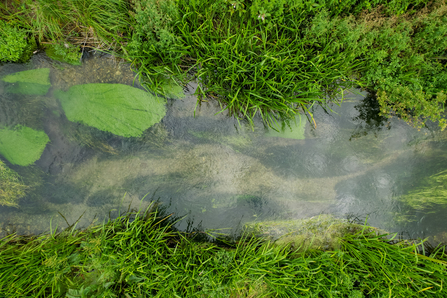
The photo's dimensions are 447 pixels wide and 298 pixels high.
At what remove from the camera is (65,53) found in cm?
201

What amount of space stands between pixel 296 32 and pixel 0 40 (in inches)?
112

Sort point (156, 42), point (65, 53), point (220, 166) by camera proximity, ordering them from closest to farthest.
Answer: point (156, 42) < point (65, 53) < point (220, 166)

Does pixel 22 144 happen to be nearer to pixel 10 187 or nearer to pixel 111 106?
pixel 10 187

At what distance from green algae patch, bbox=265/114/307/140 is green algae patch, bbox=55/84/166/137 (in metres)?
1.23

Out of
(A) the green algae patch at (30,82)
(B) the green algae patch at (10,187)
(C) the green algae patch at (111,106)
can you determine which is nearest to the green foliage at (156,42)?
(C) the green algae patch at (111,106)

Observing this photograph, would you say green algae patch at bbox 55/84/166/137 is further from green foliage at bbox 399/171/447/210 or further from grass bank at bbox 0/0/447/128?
green foliage at bbox 399/171/447/210

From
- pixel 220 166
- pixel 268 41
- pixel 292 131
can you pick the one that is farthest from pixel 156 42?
pixel 292 131

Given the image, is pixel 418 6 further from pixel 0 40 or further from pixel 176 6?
pixel 0 40

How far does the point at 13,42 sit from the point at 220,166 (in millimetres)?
2351

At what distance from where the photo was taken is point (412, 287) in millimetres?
1902

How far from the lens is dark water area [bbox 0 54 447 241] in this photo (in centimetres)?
210

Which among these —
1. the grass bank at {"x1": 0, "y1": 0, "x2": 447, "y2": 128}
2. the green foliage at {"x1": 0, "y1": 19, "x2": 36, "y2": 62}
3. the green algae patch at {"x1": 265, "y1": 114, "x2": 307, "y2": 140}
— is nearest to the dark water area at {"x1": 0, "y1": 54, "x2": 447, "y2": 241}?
the green algae patch at {"x1": 265, "y1": 114, "x2": 307, "y2": 140}

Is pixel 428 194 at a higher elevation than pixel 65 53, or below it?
below

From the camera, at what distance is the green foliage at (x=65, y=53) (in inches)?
78.9
